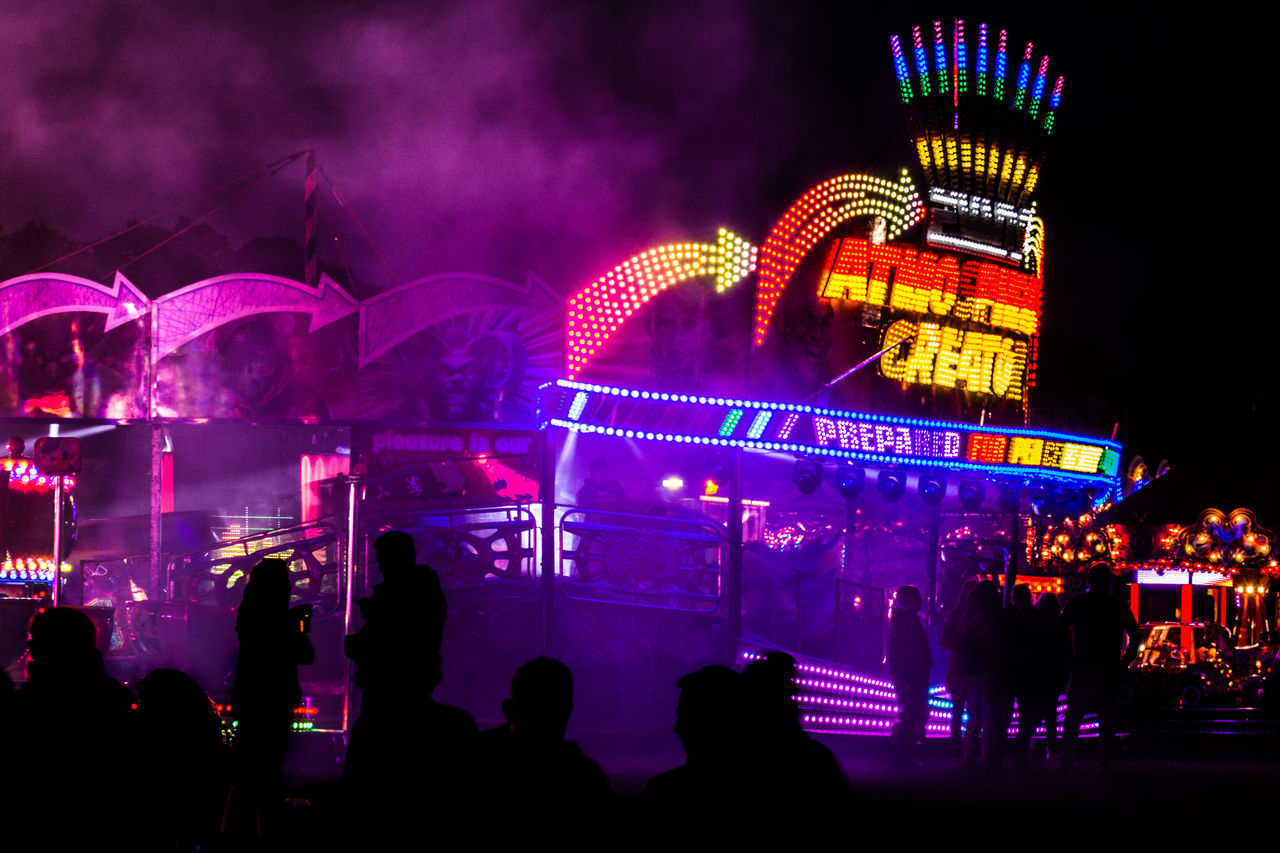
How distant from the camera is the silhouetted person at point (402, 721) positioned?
4.17m

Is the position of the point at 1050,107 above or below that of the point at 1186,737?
above

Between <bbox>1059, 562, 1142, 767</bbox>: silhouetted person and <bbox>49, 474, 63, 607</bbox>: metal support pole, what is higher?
<bbox>49, 474, 63, 607</bbox>: metal support pole

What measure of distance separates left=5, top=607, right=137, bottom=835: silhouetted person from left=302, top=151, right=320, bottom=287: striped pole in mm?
8483

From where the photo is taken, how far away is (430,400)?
11906mm

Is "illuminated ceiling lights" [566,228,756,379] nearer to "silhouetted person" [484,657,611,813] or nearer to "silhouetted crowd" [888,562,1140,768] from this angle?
"silhouetted crowd" [888,562,1140,768]

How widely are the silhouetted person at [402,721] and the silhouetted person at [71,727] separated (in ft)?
2.80

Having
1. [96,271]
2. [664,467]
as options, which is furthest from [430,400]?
[96,271]

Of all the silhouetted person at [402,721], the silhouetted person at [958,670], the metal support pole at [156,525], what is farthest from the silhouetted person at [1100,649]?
the metal support pole at [156,525]

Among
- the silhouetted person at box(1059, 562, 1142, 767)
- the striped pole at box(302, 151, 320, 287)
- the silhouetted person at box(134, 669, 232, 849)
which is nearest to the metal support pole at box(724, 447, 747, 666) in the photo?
the silhouetted person at box(1059, 562, 1142, 767)

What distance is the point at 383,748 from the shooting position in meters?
4.50

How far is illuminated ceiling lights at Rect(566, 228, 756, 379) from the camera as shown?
12.0 m

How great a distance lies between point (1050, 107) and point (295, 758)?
14.1 meters

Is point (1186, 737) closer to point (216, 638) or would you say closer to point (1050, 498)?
point (1050, 498)

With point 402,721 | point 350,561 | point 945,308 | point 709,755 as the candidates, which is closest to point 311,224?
point 350,561
